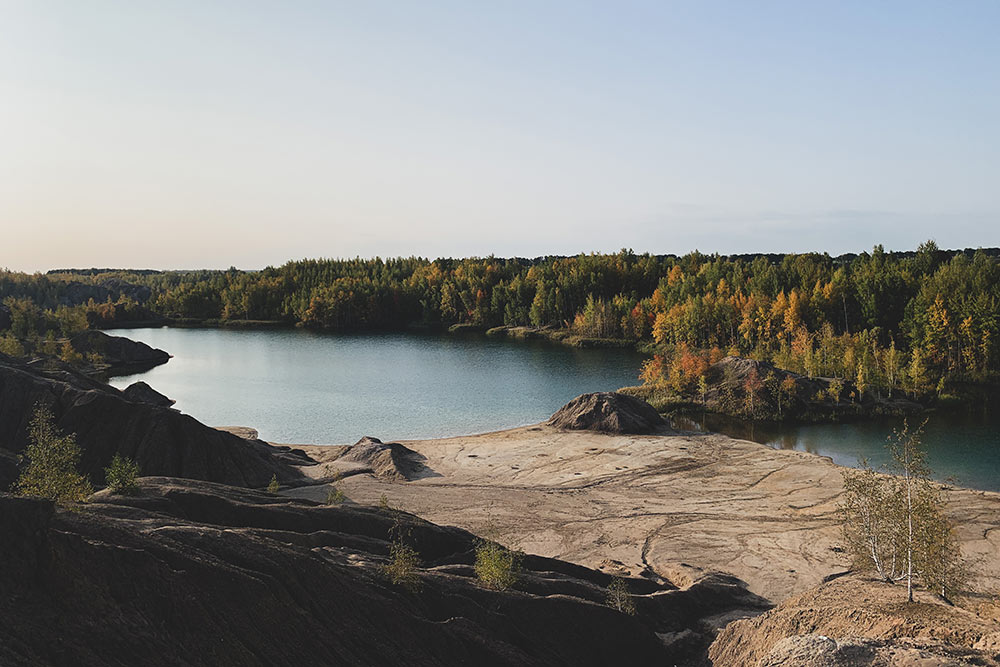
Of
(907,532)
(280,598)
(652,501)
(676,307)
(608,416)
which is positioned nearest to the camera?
(280,598)

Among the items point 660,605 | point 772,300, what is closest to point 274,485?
point 660,605

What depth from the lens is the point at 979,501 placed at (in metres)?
36.2

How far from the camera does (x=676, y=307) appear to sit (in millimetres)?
103312

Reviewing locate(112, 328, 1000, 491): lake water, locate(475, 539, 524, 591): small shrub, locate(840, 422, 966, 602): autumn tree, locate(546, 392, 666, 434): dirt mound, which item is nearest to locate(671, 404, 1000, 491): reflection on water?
locate(112, 328, 1000, 491): lake water

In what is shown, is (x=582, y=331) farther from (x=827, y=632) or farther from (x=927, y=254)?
(x=827, y=632)

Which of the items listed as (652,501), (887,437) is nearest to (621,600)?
(652,501)

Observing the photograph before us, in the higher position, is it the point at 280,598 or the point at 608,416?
the point at 280,598

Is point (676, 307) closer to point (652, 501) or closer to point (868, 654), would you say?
point (652, 501)

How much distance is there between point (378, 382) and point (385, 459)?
38175 millimetres

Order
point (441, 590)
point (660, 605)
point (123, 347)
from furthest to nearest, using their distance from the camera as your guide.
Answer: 1. point (123, 347)
2. point (660, 605)
3. point (441, 590)

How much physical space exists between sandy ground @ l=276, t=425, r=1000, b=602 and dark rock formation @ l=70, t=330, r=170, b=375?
62.5 meters

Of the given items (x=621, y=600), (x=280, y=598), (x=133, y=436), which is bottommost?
(x=621, y=600)

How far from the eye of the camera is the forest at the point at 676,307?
72375 mm

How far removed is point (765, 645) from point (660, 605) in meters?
5.95
